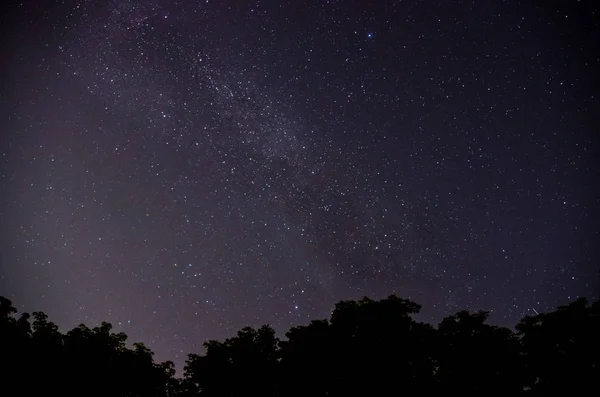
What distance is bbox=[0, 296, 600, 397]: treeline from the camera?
11.3m

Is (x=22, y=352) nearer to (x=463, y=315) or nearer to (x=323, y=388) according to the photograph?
(x=323, y=388)

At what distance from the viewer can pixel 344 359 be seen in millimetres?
12773

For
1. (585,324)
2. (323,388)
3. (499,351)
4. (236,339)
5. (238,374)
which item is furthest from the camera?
(236,339)

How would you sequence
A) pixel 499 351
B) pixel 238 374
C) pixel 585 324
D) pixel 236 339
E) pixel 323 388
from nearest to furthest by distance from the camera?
pixel 585 324 → pixel 499 351 → pixel 323 388 → pixel 238 374 → pixel 236 339

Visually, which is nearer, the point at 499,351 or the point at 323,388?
the point at 499,351

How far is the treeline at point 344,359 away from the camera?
1133cm

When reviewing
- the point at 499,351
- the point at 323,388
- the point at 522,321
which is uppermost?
the point at 522,321

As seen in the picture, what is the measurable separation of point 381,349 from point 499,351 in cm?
353

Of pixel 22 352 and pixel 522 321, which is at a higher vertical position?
pixel 522 321

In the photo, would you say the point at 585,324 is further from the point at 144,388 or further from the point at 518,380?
the point at 144,388

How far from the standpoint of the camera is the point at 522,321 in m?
12.2

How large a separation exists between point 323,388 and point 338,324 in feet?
6.80

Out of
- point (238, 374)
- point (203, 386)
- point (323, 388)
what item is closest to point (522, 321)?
point (323, 388)

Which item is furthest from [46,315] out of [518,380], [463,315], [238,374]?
[518,380]
